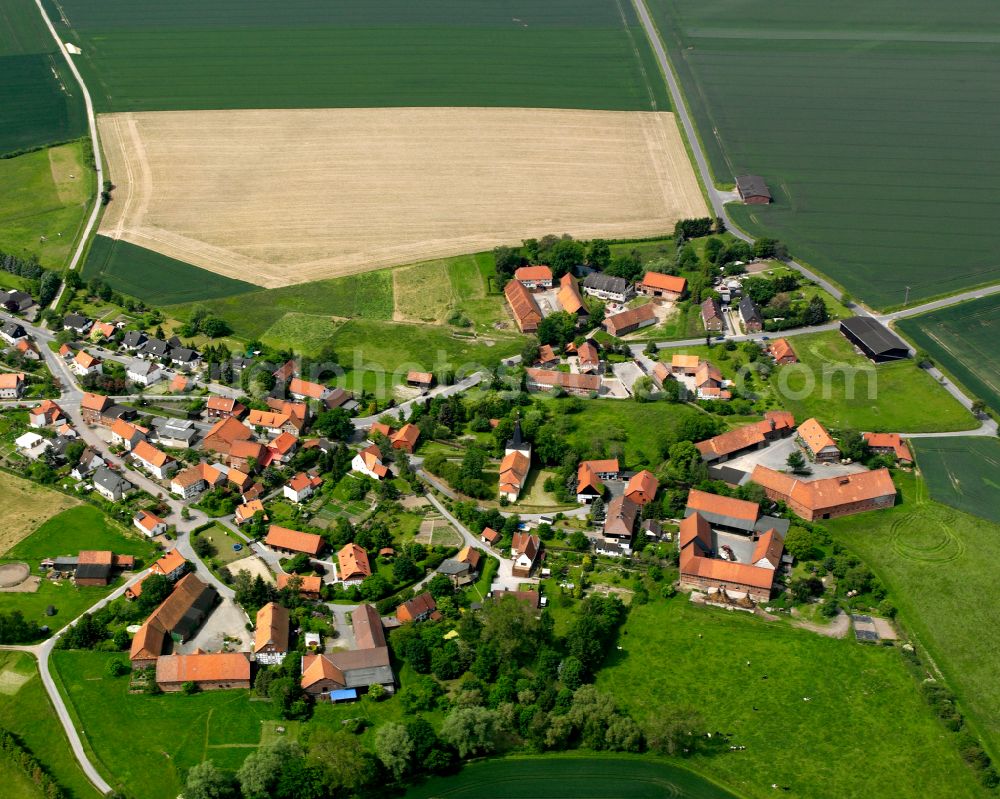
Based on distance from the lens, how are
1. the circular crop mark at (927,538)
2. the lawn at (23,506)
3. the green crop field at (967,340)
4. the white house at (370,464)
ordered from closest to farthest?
the circular crop mark at (927,538) → the lawn at (23,506) → the white house at (370,464) → the green crop field at (967,340)

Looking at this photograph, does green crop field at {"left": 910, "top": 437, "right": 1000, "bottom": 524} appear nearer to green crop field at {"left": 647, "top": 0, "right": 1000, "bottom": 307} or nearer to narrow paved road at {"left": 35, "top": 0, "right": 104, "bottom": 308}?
green crop field at {"left": 647, "top": 0, "right": 1000, "bottom": 307}

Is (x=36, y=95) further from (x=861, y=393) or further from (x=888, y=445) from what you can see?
(x=888, y=445)

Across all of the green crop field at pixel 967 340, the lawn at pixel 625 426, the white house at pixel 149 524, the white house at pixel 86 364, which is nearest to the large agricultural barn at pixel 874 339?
the green crop field at pixel 967 340

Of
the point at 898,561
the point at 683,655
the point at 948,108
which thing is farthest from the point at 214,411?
the point at 948,108

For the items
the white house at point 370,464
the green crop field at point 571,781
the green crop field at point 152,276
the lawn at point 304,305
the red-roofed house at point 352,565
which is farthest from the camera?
the green crop field at point 152,276

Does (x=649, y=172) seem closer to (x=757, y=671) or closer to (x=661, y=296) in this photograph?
(x=661, y=296)

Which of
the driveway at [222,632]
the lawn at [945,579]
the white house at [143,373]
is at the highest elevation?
the white house at [143,373]

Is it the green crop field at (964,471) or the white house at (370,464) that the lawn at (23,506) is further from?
the green crop field at (964,471)

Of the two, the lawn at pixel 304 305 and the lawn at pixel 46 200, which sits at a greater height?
the lawn at pixel 46 200
